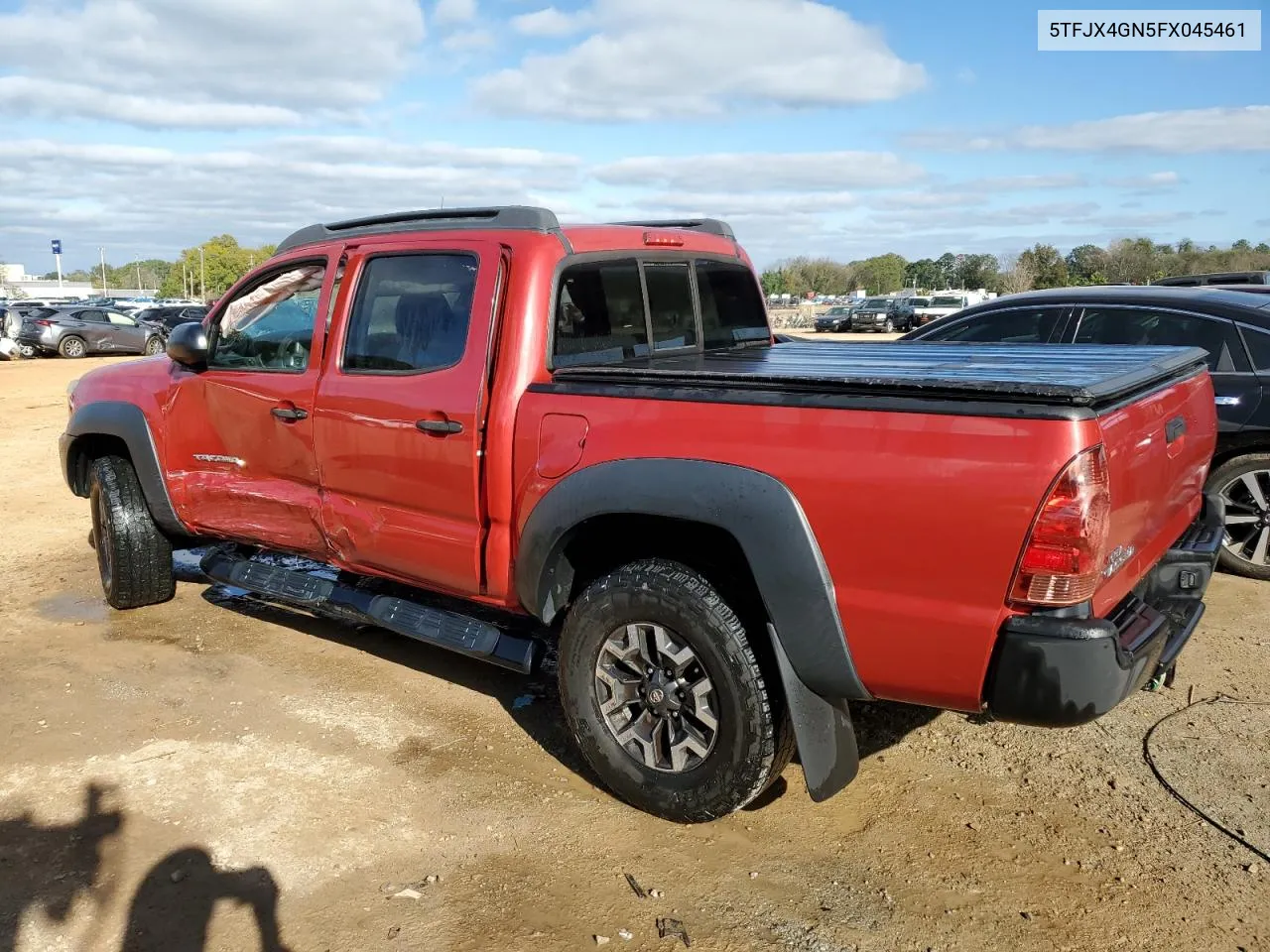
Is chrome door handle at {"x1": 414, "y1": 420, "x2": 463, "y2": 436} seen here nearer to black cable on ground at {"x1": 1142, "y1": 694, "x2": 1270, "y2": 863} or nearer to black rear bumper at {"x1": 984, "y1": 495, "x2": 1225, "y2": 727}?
black rear bumper at {"x1": 984, "y1": 495, "x2": 1225, "y2": 727}

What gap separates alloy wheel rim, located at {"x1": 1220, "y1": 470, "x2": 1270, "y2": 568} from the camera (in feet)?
18.5

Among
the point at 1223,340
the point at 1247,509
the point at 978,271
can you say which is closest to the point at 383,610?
the point at 1247,509

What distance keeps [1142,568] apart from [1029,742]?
1137 millimetres

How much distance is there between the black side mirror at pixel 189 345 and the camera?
474 cm

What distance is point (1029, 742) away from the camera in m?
3.96

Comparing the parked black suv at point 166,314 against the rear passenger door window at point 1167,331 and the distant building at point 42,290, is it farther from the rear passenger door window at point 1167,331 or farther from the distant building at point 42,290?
the distant building at point 42,290

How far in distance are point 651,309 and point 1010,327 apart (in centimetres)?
344

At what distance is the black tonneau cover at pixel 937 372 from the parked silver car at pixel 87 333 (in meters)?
25.6

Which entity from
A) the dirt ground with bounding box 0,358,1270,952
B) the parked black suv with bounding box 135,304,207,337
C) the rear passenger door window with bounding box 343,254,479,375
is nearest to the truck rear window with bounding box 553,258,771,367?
the rear passenger door window with bounding box 343,254,479,375

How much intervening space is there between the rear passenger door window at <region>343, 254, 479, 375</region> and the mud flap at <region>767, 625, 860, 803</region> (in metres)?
1.72

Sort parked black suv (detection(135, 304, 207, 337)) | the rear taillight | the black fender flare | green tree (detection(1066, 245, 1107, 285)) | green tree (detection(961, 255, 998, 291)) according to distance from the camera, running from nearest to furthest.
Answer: the rear taillight < the black fender flare < parked black suv (detection(135, 304, 207, 337)) < green tree (detection(1066, 245, 1107, 285)) < green tree (detection(961, 255, 998, 291))

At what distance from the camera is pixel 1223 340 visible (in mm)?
5844

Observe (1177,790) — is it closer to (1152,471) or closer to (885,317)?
(1152,471)

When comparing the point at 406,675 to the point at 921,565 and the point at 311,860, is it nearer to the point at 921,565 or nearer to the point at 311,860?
the point at 311,860
